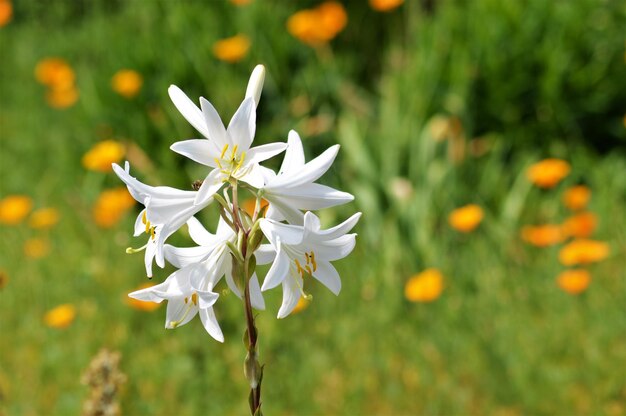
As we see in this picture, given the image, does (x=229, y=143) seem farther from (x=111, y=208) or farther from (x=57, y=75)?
(x=57, y=75)

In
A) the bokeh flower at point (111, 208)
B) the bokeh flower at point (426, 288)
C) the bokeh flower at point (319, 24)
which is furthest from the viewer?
the bokeh flower at point (319, 24)

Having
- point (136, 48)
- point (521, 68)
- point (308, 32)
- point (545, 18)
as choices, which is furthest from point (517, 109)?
point (136, 48)

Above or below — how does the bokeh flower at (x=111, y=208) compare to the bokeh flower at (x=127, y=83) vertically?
below

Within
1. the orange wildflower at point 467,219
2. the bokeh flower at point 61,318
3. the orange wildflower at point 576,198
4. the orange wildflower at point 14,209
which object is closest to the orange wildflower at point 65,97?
the orange wildflower at point 14,209

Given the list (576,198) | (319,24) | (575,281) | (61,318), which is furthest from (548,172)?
(61,318)

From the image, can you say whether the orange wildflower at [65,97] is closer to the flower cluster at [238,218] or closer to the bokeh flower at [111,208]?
the bokeh flower at [111,208]

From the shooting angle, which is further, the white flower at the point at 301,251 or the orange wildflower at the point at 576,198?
the orange wildflower at the point at 576,198

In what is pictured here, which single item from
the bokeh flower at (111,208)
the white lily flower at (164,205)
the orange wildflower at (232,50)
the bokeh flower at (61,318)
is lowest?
the white lily flower at (164,205)
